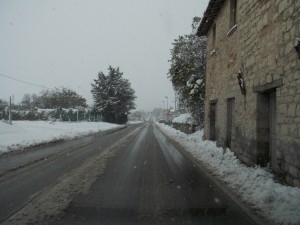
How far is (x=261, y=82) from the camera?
395 inches

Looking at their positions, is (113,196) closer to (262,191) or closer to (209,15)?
(262,191)

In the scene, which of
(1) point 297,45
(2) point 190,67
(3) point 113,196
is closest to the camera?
(3) point 113,196

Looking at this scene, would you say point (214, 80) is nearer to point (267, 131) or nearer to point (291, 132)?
point (267, 131)

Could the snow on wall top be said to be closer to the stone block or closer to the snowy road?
the snowy road

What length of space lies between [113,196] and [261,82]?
536 centimetres

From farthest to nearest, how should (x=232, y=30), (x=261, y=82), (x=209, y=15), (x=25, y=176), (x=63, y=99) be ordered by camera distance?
(x=63, y=99), (x=209, y=15), (x=232, y=30), (x=261, y=82), (x=25, y=176)

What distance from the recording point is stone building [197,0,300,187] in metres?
7.70

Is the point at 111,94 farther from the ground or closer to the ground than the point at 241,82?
farther from the ground

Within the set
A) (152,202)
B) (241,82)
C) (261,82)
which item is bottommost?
(152,202)

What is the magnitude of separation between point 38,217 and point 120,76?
6549 cm

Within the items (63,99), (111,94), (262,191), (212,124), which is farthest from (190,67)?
(63,99)

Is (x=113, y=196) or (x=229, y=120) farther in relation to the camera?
(x=229, y=120)

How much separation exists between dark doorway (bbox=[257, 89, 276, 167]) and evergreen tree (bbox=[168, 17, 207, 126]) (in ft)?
48.0

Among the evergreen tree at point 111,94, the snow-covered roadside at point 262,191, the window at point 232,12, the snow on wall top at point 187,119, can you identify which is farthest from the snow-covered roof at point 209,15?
the evergreen tree at point 111,94
